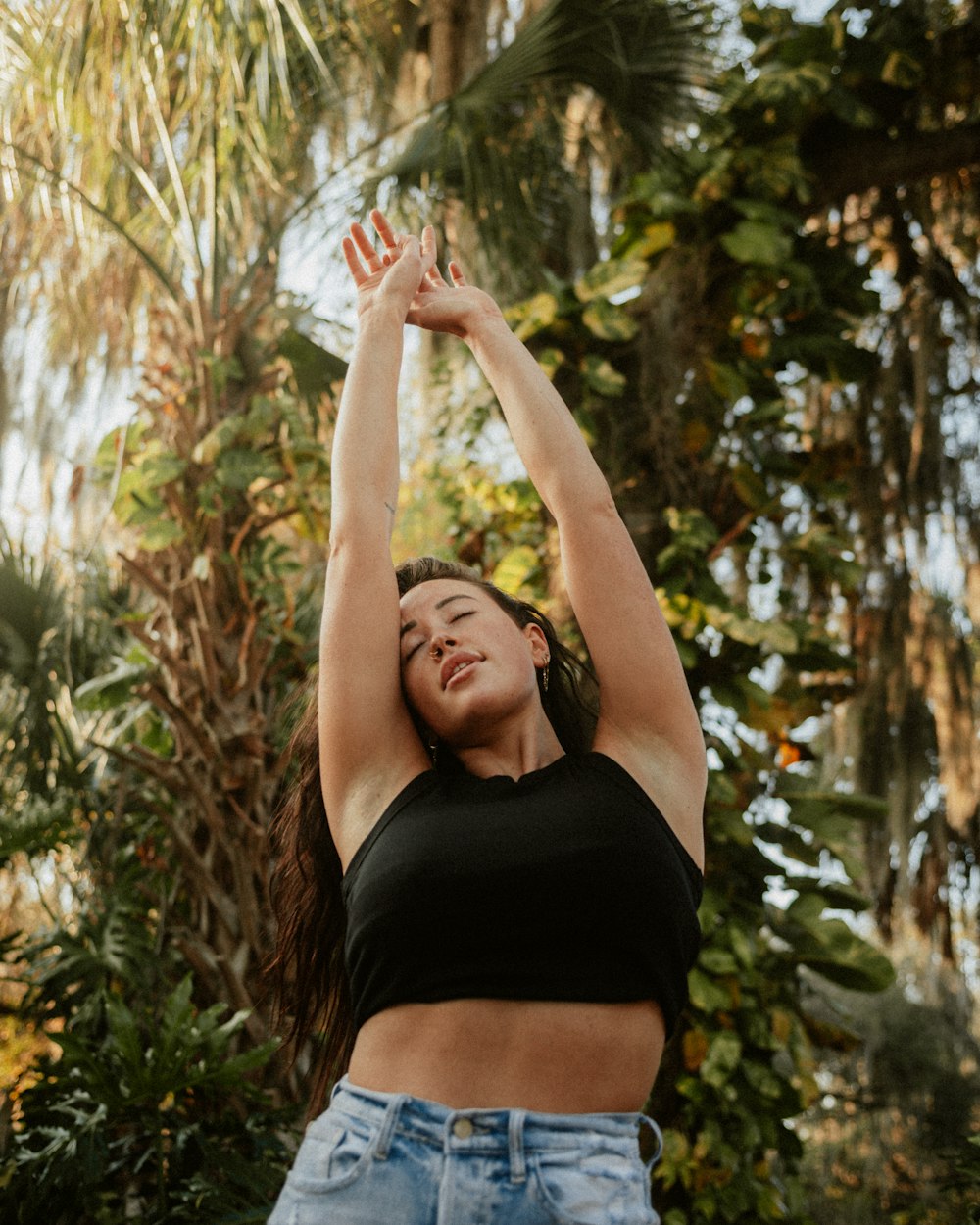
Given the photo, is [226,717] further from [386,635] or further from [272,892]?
[386,635]

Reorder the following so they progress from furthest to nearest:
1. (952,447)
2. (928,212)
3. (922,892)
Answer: (922,892) < (952,447) < (928,212)

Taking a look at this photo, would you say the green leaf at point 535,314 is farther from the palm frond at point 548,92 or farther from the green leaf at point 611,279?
the palm frond at point 548,92

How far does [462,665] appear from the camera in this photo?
1.42 meters

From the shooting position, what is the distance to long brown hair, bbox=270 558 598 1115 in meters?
1.59

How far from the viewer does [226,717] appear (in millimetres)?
3135

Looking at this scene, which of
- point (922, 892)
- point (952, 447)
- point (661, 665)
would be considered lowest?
point (922, 892)

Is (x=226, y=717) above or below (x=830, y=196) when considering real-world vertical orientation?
below

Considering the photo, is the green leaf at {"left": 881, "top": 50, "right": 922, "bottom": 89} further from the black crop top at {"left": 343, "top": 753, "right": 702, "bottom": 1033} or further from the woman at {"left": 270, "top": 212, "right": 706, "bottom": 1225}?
the black crop top at {"left": 343, "top": 753, "right": 702, "bottom": 1033}

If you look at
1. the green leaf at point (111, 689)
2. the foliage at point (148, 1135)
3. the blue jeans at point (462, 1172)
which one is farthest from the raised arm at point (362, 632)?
the green leaf at point (111, 689)

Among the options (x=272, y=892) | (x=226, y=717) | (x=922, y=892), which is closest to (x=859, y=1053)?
(x=922, y=892)

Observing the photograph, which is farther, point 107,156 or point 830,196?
point 830,196

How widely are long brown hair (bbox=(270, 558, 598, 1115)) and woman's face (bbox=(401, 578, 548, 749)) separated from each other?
0.09 metres

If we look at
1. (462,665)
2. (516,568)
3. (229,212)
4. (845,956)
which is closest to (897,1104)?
(845,956)

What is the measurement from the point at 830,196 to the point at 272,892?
11.9 feet
